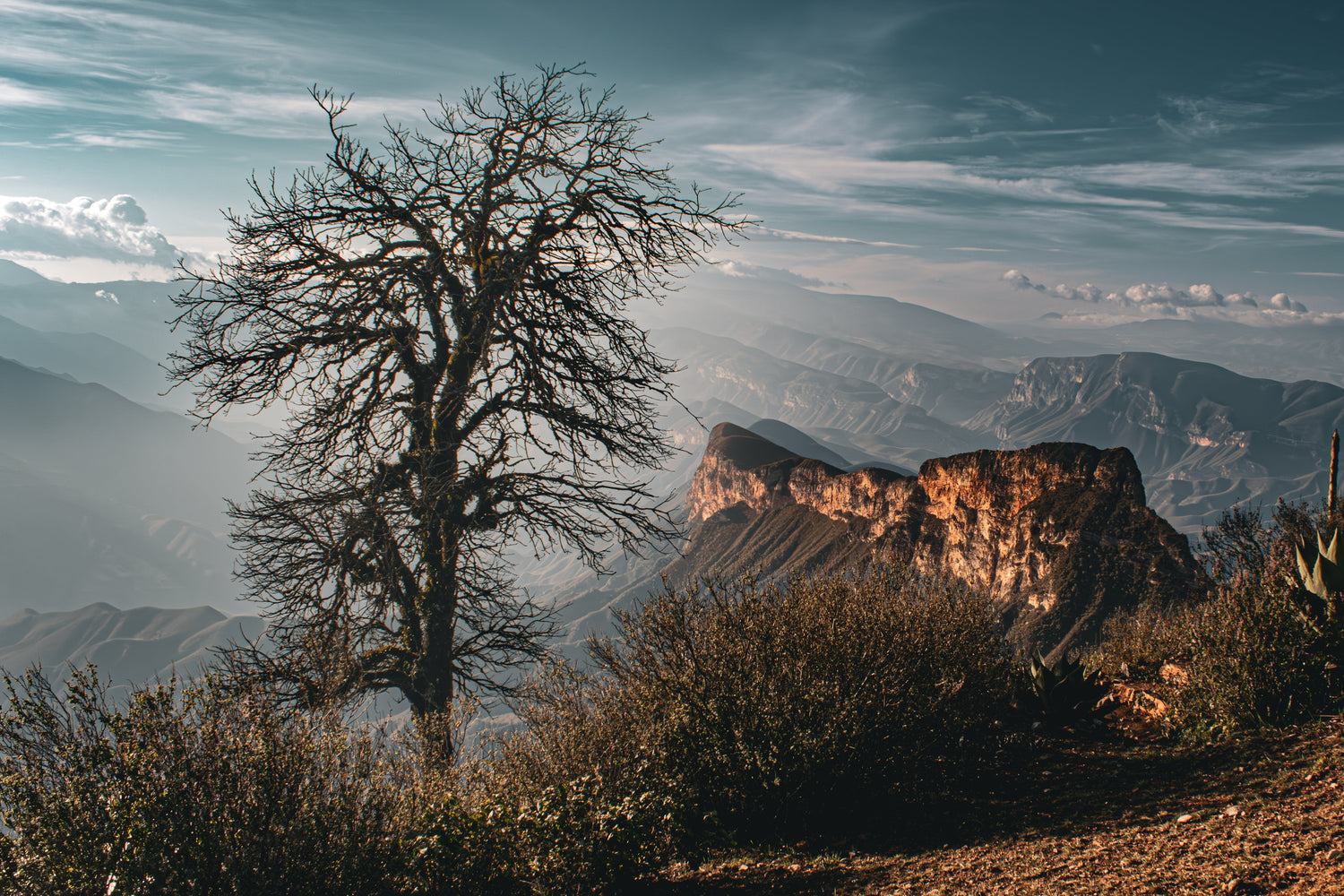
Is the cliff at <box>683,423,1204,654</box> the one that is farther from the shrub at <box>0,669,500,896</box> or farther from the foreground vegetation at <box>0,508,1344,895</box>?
the shrub at <box>0,669,500,896</box>

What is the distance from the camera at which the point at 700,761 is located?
486cm

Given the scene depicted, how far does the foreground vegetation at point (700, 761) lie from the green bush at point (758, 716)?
0.9 inches

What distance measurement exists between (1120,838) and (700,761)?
8.15ft

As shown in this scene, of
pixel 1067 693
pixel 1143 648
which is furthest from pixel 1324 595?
pixel 1143 648

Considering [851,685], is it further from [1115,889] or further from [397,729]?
[397,729]

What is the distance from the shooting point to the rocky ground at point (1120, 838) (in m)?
3.42

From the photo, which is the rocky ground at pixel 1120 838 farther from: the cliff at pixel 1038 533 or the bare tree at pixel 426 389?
the cliff at pixel 1038 533

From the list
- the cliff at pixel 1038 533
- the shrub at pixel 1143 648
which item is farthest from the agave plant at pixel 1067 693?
the cliff at pixel 1038 533

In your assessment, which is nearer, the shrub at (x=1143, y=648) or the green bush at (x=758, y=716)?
the green bush at (x=758, y=716)

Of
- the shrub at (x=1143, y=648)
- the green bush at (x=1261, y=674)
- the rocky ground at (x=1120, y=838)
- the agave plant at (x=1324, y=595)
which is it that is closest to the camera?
the rocky ground at (x=1120, y=838)

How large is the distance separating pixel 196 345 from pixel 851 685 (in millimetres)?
5921

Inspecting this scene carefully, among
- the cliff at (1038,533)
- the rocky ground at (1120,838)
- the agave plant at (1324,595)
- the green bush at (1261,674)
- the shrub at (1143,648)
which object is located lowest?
the cliff at (1038,533)

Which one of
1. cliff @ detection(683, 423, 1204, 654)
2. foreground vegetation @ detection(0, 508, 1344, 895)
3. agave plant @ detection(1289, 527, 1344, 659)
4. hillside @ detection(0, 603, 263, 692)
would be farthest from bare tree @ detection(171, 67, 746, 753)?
hillside @ detection(0, 603, 263, 692)

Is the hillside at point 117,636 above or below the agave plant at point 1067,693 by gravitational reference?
below
